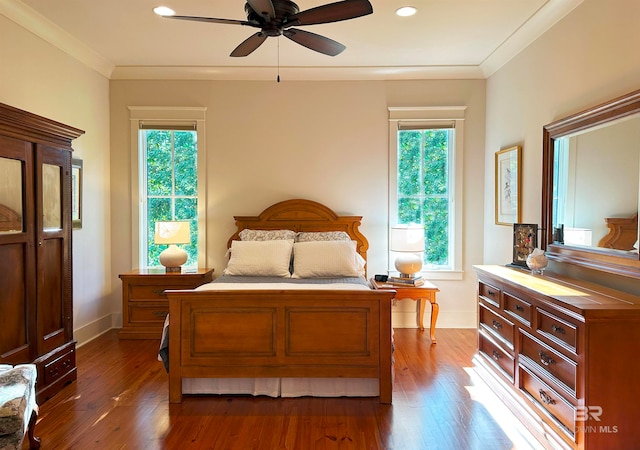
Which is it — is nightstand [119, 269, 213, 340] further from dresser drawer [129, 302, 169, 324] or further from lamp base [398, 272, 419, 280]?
lamp base [398, 272, 419, 280]

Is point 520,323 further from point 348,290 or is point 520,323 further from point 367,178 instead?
point 367,178

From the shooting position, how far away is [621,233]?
7.55 feet

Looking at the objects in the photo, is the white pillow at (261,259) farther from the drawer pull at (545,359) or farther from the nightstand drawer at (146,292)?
the drawer pull at (545,359)

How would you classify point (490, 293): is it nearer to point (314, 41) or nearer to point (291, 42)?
point (314, 41)

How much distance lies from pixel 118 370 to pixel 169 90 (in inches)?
118

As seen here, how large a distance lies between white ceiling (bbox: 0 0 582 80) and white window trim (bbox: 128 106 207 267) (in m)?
0.39

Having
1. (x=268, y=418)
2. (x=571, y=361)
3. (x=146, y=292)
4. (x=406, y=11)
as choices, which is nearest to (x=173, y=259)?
(x=146, y=292)

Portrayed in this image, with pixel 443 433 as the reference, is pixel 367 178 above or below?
above

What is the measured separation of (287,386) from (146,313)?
205cm

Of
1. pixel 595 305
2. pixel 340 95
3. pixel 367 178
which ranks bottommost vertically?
pixel 595 305

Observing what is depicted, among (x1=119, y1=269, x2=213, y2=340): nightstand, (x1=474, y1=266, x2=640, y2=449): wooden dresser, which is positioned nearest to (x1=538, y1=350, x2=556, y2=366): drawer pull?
(x1=474, y1=266, x2=640, y2=449): wooden dresser

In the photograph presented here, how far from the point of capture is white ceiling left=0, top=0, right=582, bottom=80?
3109mm

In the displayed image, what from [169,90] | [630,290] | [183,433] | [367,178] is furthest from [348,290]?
[169,90]

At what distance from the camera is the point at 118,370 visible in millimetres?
3340
